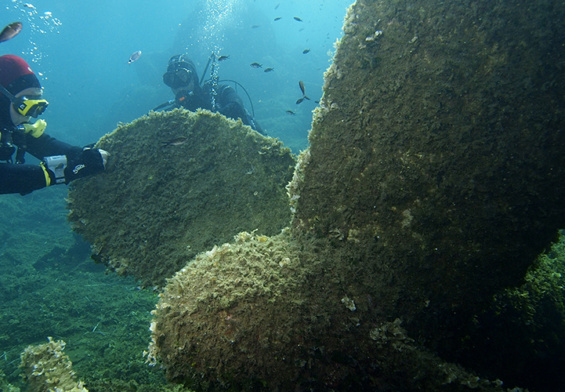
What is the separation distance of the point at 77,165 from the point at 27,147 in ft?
7.39

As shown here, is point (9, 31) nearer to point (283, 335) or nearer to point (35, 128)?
point (35, 128)

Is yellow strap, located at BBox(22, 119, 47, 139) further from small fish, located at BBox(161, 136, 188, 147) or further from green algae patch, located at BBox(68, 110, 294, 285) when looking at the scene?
small fish, located at BBox(161, 136, 188, 147)

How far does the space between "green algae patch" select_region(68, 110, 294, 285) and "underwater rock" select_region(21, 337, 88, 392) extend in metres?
0.95

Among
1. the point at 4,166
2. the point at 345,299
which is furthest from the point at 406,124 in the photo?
the point at 4,166

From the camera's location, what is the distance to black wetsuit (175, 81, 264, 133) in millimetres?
7969

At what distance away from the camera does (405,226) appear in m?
1.91

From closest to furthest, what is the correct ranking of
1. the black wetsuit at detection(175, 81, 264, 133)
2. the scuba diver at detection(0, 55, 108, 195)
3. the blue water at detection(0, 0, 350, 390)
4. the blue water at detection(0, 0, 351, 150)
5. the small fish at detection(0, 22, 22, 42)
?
the scuba diver at detection(0, 55, 108, 195), the small fish at detection(0, 22, 22, 42), the blue water at detection(0, 0, 350, 390), the black wetsuit at detection(175, 81, 264, 133), the blue water at detection(0, 0, 351, 150)

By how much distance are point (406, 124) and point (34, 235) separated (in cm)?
1650

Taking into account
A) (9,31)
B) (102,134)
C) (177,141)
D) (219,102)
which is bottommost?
(177,141)

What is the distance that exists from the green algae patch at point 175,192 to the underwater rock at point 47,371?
95 centimetres

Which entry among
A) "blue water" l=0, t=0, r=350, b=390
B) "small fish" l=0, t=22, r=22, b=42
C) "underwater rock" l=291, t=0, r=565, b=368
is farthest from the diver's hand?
"small fish" l=0, t=22, r=22, b=42

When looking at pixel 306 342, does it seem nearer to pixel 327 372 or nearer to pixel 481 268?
pixel 327 372

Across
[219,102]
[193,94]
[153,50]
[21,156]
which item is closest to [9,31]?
[21,156]

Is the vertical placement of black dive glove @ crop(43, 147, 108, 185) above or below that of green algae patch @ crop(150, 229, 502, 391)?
above
